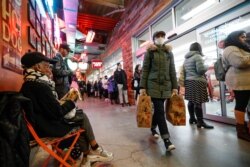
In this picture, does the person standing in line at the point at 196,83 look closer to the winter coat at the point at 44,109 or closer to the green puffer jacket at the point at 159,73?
the green puffer jacket at the point at 159,73

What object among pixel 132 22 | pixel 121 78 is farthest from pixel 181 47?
pixel 121 78

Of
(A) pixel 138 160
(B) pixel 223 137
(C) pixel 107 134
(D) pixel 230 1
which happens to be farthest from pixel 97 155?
(D) pixel 230 1

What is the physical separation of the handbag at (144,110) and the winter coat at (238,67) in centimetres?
121

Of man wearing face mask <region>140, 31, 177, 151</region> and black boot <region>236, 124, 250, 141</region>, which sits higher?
man wearing face mask <region>140, 31, 177, 151</region>

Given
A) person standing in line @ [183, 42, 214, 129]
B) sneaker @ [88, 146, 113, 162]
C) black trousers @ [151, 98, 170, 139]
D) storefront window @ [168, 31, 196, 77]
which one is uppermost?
storefront window @ [168, 31, 196, 77]

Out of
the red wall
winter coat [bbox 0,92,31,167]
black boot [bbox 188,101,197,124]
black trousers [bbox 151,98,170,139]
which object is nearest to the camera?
winter coat [bbox 0,92,31,167]

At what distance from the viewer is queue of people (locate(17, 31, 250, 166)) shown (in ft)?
5.22

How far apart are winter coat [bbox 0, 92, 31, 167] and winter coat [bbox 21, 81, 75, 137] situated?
0.36 metres

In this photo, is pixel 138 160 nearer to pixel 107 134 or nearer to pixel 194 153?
pixel 194 153

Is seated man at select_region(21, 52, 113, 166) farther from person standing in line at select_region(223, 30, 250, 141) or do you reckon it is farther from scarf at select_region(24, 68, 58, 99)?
person standing in line at select_region(223, 30, 250, 141)

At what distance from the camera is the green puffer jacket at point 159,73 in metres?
2.42

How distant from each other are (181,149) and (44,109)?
162cm

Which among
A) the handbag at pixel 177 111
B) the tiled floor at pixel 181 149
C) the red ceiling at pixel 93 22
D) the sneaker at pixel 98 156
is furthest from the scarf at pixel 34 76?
the red ceiling at pixel 93 22

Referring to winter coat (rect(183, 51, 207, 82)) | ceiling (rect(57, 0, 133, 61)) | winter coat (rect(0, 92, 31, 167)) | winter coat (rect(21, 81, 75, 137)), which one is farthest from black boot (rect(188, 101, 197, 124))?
ceiling (rect(57, 0, 133, 61))
